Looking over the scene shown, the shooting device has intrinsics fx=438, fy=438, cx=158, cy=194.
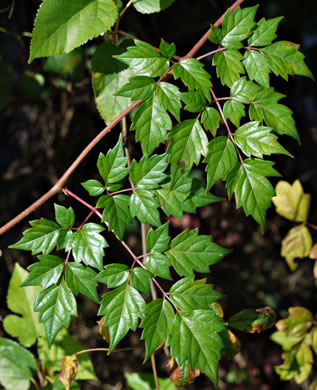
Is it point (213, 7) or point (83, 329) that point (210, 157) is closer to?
point (213, 7)

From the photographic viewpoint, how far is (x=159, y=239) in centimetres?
96

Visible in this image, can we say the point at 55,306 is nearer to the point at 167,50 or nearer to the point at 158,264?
the point at 158,264

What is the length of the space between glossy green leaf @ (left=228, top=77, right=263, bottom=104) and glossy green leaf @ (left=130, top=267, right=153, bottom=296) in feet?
1.34

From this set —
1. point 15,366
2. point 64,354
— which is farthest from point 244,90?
point 15,366

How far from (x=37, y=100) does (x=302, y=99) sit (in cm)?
129

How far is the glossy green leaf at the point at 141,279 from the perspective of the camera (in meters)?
0.92

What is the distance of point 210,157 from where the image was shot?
864 mm

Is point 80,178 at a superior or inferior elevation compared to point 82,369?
superior

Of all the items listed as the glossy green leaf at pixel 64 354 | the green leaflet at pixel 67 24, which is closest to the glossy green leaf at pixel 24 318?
the glossy green leaf at pixel 64 354

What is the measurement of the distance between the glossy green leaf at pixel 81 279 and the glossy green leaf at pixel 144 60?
0.43 metres

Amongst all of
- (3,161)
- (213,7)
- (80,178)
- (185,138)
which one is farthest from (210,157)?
(3,161)

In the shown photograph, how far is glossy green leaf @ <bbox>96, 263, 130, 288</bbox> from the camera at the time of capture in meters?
0.92

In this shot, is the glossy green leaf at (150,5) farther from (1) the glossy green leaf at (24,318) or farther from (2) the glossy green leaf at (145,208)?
(1) the glossy green leaf at (24,318)

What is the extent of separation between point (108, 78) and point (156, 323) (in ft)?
2.12
